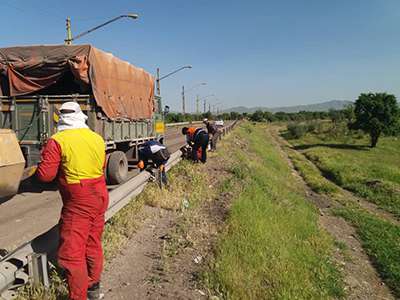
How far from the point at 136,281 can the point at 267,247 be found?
2.22 metres

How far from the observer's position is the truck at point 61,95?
8.17 m

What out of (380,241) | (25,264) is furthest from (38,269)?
(380,241)

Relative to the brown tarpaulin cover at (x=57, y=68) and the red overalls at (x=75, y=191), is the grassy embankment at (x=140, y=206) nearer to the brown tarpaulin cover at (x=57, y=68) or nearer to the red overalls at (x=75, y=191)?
the red overalls at (x=75, y=191)

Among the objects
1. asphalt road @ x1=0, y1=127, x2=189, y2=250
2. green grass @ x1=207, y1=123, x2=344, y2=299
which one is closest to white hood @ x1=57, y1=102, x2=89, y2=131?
green grass @ x1=207, y1=123, x2=344, y2=299

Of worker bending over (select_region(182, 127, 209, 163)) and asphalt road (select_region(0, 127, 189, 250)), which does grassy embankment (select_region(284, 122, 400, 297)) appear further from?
asphalt road (select_region(0, 127, 189, 250))

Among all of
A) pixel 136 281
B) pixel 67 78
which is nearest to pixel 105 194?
pixel 136 281

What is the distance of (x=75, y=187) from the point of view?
10.8 ft

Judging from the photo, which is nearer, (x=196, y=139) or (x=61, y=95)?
(x=61, y=95)

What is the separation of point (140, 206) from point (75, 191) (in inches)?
117

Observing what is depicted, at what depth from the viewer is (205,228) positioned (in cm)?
571

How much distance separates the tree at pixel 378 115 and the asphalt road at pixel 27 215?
36138 mm

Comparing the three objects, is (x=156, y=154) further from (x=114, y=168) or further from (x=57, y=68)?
(x=57, y=68)

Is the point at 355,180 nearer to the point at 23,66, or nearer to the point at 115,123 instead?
the point at 115,123

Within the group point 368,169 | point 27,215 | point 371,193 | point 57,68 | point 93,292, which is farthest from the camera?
point 368,169
